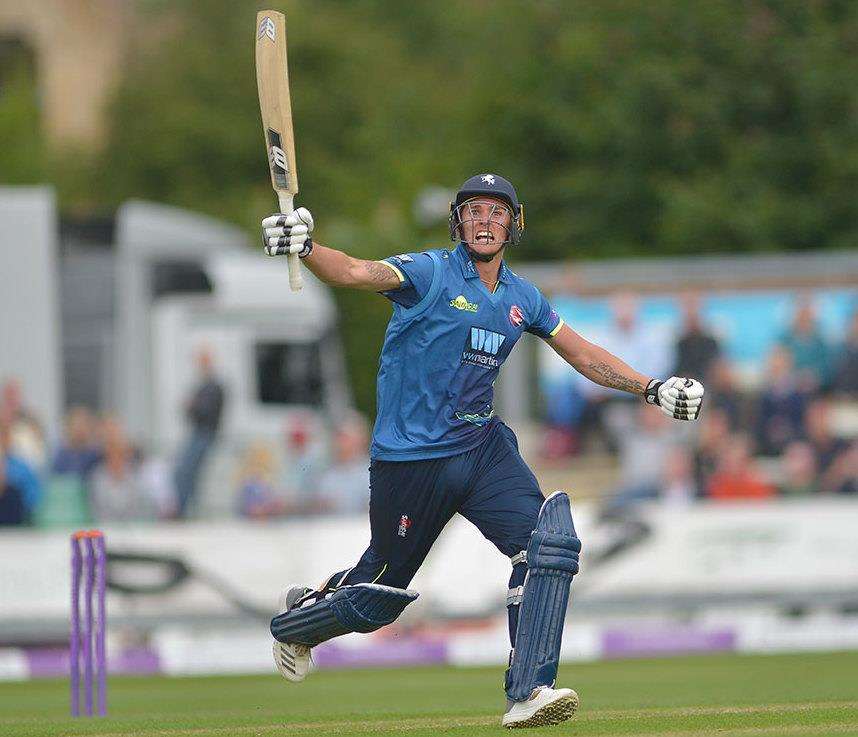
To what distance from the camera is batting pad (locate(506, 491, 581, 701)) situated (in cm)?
708

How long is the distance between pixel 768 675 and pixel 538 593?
3.81 meters

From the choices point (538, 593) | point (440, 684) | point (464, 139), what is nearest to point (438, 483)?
point (538, 593)

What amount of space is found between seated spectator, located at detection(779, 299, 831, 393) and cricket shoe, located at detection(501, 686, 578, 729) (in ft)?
31.8

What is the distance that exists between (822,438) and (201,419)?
5.24 meters

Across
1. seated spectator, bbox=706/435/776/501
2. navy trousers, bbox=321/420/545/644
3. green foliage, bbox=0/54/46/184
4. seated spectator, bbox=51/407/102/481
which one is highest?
green foliage, bbox=0/54/46/184

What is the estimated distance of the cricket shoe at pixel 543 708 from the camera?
698 centimetres

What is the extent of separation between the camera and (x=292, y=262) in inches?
269

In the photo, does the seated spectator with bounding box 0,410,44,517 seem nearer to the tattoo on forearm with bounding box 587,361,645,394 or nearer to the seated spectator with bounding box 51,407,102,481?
the seated spectator with bounding box 51,407,102,481

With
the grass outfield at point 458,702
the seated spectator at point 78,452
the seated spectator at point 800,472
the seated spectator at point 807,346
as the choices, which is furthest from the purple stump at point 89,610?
the seated spectator at point 807,346

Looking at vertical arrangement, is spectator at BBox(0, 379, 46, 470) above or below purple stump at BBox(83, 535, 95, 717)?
above

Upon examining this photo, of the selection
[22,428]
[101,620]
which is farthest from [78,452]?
[101,620]

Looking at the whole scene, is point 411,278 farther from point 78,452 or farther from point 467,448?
point 78,452

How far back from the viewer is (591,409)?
1716 cm

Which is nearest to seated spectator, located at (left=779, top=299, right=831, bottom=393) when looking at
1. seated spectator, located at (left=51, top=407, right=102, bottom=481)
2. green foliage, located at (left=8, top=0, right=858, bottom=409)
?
seated spectator, located at (left=51, top=407, right=102, bottom=481)
